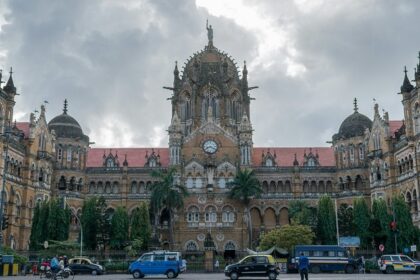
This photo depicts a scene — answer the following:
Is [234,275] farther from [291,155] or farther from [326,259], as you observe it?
[291,155]

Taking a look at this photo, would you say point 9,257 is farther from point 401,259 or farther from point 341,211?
point 341,211

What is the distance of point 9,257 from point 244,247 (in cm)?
3871

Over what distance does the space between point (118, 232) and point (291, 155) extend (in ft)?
113

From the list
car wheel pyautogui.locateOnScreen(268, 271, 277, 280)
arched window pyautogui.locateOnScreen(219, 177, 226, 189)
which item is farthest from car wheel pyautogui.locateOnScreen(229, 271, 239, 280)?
arched window pyautogui.locateOnScreen(219, 177, 226, 189)

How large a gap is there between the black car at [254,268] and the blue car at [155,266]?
18.0 ft

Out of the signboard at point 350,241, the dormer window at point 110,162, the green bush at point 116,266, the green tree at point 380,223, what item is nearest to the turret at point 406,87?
the green tree at point 380,223

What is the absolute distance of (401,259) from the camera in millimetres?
46375

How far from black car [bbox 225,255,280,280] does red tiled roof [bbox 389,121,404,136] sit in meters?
41.0

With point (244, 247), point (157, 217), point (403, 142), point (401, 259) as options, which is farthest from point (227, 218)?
point (401, 259)

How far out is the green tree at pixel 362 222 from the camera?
6184 centimetres

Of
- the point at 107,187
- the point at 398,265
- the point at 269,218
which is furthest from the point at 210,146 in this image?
the point at 398,265

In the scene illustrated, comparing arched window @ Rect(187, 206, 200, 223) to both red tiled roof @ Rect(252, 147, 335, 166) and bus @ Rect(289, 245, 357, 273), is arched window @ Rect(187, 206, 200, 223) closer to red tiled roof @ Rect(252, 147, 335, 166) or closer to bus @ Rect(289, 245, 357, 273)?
red tiled roof @ Rect(252, 147, 335, 166)

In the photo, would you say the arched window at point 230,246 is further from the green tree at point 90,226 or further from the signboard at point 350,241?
the green tree at point 90,226

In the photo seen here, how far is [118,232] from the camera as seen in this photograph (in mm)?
64625
